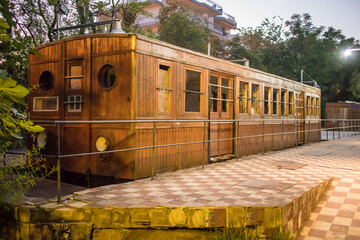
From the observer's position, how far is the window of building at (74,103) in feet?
20.3

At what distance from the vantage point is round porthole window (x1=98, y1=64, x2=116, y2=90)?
5.95m

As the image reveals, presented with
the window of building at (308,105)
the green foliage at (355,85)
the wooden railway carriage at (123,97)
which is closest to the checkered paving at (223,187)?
the wooden railway carriage at (123,97)

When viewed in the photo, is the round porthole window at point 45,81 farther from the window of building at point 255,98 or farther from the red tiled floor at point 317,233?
the window of building at point 255,98

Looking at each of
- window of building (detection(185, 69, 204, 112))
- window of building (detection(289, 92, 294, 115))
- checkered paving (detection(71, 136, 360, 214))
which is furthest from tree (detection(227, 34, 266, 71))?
checkered paving (detection(71, 136, 360, 214))

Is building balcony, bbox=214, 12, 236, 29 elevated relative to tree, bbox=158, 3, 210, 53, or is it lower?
elevated

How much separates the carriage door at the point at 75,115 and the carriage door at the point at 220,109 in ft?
10.2

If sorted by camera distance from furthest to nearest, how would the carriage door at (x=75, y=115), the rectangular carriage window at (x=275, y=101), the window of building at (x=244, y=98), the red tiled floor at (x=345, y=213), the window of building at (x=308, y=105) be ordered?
1. the window of building at (x=308, y=105)
2. the rectangular carriage window at (x=275, y=101)
3. the window of building at (x=244, y=98)
4. the carriage door at (x=75, y=115)
5. the red tiled floor at (x=345, y=213)

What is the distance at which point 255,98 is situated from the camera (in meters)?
9.88

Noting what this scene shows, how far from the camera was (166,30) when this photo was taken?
2208cm

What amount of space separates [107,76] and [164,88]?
1.11 m

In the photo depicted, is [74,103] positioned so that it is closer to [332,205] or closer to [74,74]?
[74,74]

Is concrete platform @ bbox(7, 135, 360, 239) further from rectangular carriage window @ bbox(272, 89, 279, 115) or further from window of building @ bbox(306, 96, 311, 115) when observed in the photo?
window of building @ bbox(306, 96, 311, 115)

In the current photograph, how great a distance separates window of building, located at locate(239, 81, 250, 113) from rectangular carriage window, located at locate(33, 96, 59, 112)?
16.0 ft

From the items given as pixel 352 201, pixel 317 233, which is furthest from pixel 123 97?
pixel 352 201
